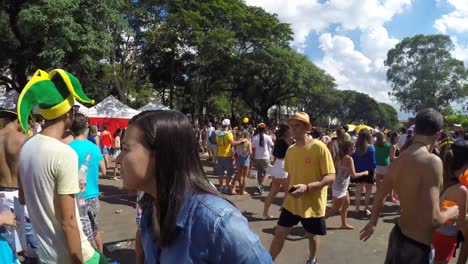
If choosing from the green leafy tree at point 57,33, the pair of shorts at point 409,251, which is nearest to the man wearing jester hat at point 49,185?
the pair of shorts at point 409,251

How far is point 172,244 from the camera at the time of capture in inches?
52.3

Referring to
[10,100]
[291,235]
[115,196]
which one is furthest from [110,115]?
[291,235]

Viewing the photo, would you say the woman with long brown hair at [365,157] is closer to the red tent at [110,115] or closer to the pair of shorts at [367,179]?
the pair of shorts at [367,179]

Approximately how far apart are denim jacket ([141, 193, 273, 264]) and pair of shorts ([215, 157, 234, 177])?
7.98 m

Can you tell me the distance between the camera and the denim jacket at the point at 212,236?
126 centimetres

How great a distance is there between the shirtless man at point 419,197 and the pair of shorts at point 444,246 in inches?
23.2

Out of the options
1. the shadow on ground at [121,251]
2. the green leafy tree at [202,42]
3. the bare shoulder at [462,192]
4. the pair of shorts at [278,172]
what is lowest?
the shadow on ground at [121,251]

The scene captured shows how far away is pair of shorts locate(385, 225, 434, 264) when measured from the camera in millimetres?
2951

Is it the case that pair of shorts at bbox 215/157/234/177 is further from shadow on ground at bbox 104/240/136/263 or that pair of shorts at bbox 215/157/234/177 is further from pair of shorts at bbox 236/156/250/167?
shadow on ground at bbox 104/240/136/263

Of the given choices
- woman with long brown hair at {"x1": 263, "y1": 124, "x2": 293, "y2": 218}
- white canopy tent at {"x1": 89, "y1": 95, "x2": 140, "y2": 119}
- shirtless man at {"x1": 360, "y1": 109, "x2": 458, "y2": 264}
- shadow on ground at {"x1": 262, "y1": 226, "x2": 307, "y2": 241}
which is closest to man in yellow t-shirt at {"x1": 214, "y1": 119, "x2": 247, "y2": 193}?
woman with long brown hair at {"x1": 263, "y1": 124, "x2": 293, "y2": 218}

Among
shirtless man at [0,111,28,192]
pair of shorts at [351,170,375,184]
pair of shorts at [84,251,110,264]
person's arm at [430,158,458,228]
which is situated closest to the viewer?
pair of shorts at [84,251,110,264]

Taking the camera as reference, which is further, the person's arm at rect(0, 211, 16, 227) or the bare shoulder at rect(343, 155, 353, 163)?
the bare shoulder at rect(343, 155, 353, 163)

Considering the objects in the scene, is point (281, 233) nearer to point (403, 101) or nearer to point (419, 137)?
point (419, 137)

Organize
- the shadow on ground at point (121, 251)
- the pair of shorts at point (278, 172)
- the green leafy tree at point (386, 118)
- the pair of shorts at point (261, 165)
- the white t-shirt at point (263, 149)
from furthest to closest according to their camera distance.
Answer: the green leafy tree at point (386, 118)
the pair of shorts at point (261, 165)
the white t-shirt at point (263, 149)
the pair of shorts at point (278, 172)
the shadow on ground at point (121, 251)
